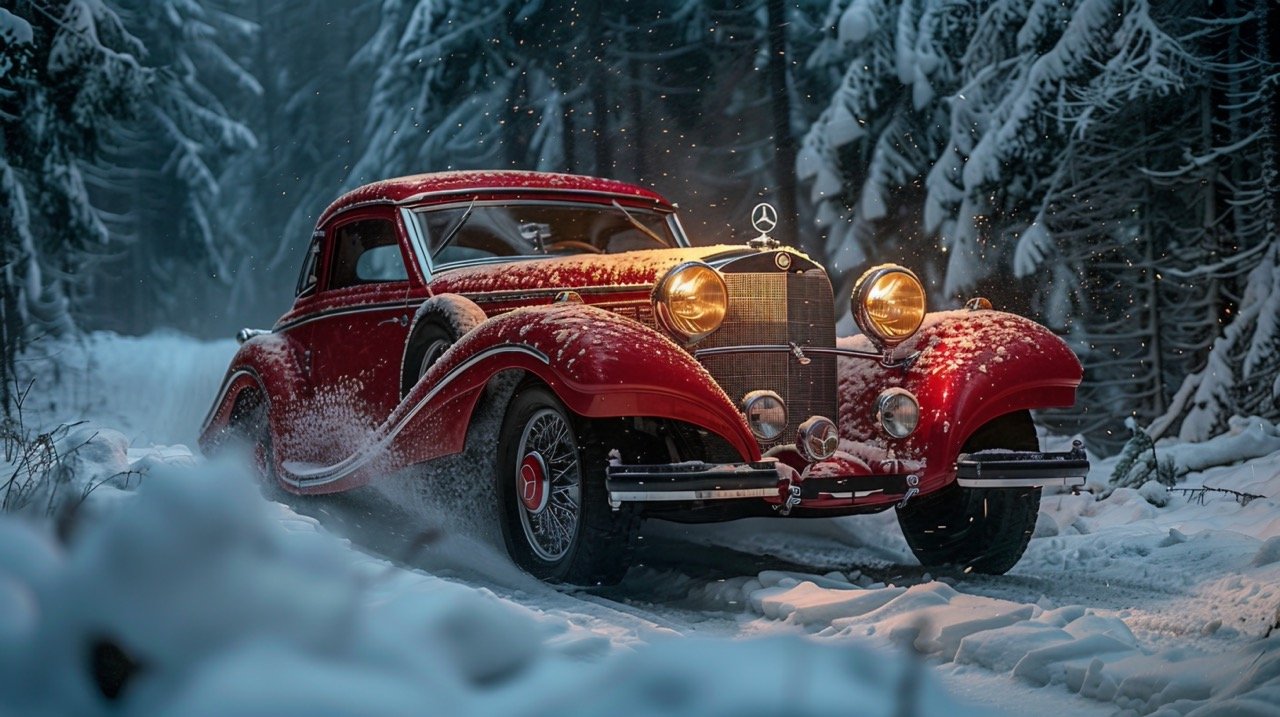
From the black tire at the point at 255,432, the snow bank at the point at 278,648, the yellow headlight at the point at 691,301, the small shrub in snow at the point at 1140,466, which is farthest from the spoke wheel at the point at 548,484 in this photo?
the small shrub in snow at the point at 1140,466

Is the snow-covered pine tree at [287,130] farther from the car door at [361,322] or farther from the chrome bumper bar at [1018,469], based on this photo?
the chrome bumper bar at [1018,469]

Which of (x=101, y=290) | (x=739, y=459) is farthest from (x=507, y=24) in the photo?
(x=739, y=459)

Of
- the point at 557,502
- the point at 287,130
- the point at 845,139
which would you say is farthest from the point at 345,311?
the point at 287,130

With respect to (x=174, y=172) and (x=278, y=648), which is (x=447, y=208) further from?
(x=174, y=172)

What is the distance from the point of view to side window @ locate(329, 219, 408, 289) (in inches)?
256

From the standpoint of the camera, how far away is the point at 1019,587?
461 cm

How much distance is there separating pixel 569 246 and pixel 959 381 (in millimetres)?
2384

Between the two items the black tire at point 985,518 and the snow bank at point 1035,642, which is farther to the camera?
the black tire at point 985,518

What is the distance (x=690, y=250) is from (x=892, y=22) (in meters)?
10.3

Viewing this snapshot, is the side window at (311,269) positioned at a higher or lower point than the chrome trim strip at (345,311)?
higher

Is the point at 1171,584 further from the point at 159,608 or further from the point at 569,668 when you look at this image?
the point at 159,608

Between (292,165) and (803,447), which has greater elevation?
(292,165)

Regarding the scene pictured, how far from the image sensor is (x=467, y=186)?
6273mm

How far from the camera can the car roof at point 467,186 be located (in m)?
6.23
